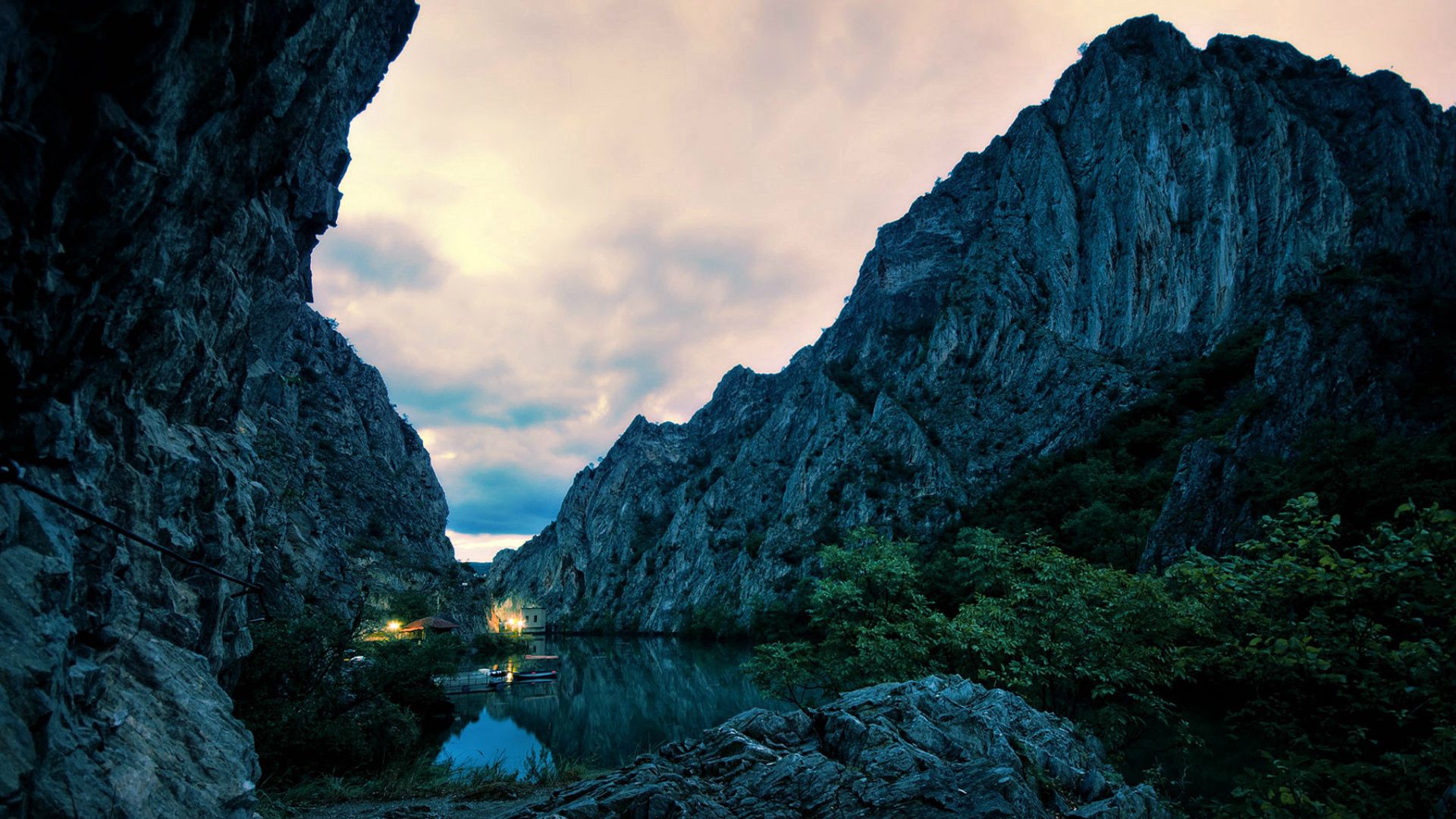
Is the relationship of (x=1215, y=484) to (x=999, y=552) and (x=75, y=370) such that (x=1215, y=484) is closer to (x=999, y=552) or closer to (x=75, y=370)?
(x=999, y=552)

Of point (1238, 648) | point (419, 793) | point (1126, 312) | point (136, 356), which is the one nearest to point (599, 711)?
point (419, 793)

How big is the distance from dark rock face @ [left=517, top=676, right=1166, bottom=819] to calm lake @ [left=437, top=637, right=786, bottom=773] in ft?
29.8

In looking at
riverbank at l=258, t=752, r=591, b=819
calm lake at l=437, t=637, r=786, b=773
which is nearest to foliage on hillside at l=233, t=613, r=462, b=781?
riverbank at l=258, t=752, r=591, b=819

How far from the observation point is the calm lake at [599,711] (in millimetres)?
26609

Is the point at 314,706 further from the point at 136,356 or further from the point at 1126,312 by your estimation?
the point at 1126,312

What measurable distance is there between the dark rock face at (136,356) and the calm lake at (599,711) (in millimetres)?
10893

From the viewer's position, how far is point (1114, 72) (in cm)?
8394

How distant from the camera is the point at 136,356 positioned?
29.2 ft

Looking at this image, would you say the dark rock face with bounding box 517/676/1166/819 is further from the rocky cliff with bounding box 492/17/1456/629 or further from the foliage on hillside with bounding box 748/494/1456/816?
the rocky cliff with bounding box 492/17/1456/629

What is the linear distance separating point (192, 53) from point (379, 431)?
75069mm

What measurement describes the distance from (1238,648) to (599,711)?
38.6 m

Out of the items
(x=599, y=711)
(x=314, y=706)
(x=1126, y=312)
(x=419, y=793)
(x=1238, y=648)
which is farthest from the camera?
(x=1126, y=312)

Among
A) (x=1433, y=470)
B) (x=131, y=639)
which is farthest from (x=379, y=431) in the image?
(x=1433, y=470)

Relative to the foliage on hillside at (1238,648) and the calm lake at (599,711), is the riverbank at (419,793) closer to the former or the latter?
the calm lake at (599,711)
